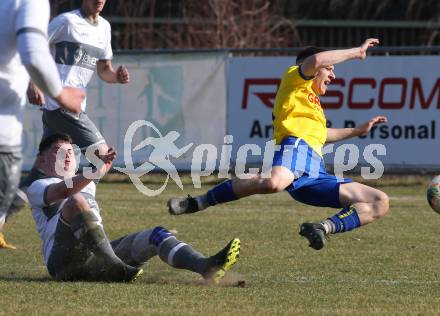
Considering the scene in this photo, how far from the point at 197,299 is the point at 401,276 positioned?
1.89m

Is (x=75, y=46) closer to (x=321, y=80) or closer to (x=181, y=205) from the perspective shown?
(x=181, y=205)

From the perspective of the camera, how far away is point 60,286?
7.35 meters

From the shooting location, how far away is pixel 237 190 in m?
8.63

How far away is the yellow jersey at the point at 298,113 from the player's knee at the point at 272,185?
0.43 metres

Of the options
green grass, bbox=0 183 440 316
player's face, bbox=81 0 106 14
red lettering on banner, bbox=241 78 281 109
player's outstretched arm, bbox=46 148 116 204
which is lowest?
red lettering on banner, bbox=241 78 281 109

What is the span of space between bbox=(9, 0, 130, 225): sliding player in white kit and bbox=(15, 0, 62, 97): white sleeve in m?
4.20

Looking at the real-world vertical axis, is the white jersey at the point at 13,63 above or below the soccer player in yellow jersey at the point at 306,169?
above

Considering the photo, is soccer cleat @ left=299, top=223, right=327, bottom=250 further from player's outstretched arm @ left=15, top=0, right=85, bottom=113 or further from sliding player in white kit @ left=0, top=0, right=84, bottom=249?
player's outstretched arm @ left=15, top=0, right=85, bottom=113

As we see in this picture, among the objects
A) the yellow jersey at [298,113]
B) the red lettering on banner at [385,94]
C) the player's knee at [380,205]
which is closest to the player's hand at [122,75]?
the yellow jersey at [298,113]

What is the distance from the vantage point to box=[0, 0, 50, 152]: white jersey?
5039 mm

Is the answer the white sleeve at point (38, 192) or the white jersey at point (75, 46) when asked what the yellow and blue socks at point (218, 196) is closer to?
the white jersey at point (75, 46)

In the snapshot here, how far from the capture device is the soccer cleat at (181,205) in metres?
8.52

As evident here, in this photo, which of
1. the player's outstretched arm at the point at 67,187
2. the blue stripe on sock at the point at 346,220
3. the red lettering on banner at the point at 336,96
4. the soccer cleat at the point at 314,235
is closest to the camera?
the player's outstretched arm at the point at 67,187

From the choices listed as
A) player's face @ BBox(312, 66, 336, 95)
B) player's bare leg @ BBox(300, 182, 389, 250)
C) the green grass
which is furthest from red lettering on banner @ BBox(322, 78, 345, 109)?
player's bare leg @ BBox(300, 182, 389, 250)
